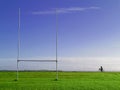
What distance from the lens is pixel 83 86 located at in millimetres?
22859

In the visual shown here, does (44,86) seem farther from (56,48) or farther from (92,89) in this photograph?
(56,48)

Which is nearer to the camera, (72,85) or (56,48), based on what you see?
(72,85)

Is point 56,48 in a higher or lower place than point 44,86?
higher

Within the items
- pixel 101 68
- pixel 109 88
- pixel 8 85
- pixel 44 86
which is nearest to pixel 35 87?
pixel 44 86

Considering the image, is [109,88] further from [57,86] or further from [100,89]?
[57,86]

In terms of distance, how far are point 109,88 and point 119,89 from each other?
0.80 metres

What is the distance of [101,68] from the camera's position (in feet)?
160

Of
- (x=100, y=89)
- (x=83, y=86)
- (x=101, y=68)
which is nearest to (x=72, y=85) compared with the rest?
(x=83, y=86)

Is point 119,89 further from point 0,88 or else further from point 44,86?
point 0,88

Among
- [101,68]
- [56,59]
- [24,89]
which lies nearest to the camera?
[24,89]

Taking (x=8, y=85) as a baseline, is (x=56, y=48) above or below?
above

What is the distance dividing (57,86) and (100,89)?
10.9ft

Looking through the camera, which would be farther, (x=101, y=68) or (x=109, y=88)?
(x=101, y=68)

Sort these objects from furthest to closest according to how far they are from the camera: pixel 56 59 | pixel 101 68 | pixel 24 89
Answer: pixel 101 68, pixel 56 59, pixel 24 89
